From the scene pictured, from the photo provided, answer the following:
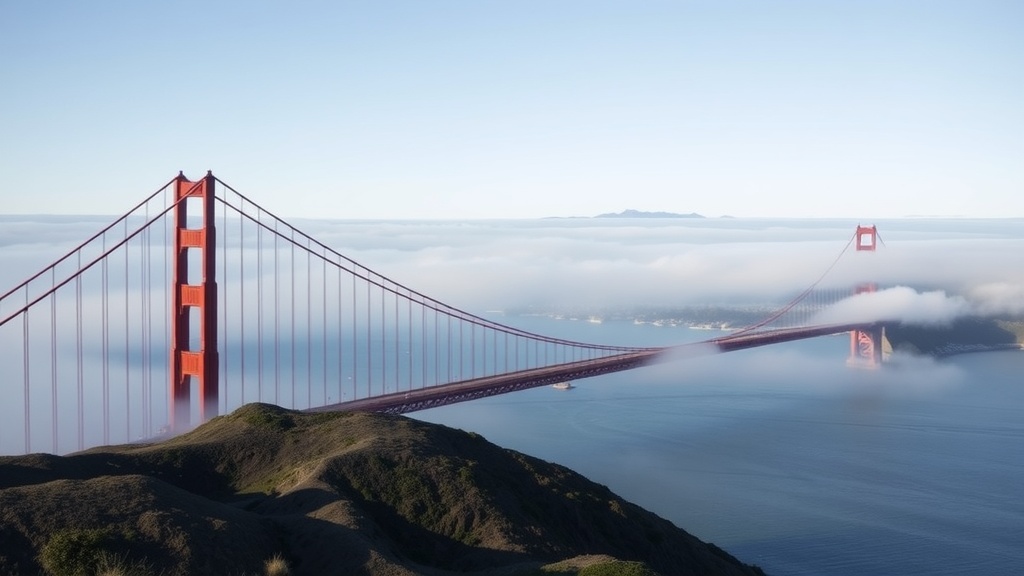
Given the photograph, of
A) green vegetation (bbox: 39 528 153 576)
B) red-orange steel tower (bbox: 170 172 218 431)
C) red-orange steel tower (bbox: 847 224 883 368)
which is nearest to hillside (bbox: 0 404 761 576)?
green vegetation (bbox: 39 528 153 576)

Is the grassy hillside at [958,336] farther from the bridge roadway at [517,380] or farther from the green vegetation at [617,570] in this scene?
the green vegetation at [617,570]

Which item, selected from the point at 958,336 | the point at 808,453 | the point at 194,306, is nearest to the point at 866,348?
the point at 958,336

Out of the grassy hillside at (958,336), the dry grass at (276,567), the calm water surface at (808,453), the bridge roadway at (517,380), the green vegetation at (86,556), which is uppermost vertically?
the green vegetation at (86,556)

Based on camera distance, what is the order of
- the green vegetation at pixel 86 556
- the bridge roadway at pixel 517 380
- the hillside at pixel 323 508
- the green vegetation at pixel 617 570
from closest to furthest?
the green vegetation at pixel 86 556 → the hillside at pixel 323 508 → the green vegetation at pixel 617 570 → the bridge roadway at pixel 517 380

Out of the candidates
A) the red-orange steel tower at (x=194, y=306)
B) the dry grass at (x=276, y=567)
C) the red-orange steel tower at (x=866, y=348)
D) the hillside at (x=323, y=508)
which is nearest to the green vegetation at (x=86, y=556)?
the hillside at (x=323, y=508)

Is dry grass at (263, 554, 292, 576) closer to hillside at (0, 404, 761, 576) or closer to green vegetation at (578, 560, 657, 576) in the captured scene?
hillside at (0, 404, 761, 576)

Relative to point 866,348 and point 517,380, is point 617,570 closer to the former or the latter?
point 517,380

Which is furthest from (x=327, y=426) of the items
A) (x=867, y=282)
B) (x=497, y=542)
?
(x=867, y=282)

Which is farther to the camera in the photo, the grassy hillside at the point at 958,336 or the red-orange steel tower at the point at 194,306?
the grassy hillside at the point at 958,336
